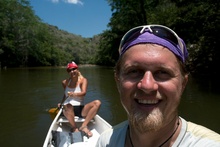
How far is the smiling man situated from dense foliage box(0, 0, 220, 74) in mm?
881

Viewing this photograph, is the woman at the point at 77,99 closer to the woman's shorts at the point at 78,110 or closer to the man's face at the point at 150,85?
the woman's shorts at the point at 78,110

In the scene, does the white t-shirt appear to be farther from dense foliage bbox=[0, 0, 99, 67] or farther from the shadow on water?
dense foliage bbox=[0, 0, 99, 67]

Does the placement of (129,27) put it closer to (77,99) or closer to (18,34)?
(18,34)

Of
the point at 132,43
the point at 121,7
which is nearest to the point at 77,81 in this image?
the point at 132,43

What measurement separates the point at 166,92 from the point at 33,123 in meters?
7.63

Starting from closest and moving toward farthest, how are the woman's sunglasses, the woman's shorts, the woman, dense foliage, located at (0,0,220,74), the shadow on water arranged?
the woman's sunglasses < the woman < the woman's shorts < the shadow on water < dense foliage, located at (0,0,220,74)

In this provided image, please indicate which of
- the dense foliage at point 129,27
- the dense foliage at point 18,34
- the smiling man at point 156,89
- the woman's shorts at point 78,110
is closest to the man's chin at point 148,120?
the smiling man at point 156,89

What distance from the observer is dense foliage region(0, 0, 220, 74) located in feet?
56.3

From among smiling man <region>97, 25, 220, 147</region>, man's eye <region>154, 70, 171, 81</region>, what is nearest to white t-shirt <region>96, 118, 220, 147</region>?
smiling man <region>97, 25, 220, 147</region>

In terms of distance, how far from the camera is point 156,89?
3.62 feet

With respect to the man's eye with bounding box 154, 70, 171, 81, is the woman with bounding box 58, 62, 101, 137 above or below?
below

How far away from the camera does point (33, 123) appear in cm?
801

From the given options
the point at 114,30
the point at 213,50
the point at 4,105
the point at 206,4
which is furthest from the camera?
the point at 114,30

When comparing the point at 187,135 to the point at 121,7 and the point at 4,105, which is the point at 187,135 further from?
the point at 121,7
